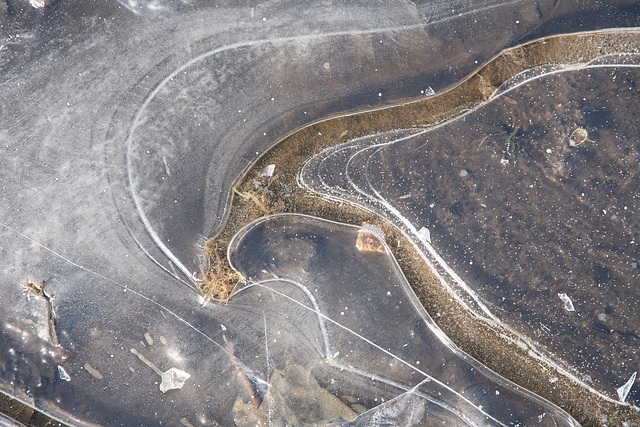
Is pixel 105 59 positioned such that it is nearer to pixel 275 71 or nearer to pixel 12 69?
pixel 12 69

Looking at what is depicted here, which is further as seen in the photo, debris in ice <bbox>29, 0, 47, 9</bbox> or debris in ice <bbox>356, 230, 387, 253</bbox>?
debris in ice <bbox>356, 230, 387, 253</bbox>

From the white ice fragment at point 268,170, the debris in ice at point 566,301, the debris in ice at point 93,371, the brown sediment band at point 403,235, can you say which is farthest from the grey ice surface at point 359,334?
the debris in ice at point 93,371

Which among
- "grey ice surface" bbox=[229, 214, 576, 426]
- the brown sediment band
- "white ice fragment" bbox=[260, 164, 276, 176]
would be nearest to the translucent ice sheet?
the brown sediment band

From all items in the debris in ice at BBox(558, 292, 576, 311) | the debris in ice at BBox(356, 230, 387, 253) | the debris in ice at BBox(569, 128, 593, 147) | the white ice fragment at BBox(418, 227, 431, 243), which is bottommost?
the debris in ice at BBox(558, 292, 576, 311)

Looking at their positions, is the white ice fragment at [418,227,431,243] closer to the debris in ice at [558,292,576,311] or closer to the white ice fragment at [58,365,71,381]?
the debris in ice at [558,292,576,311]

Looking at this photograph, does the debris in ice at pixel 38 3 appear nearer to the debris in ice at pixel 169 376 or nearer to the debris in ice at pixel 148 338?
the debris in ice at pixel 148 338
